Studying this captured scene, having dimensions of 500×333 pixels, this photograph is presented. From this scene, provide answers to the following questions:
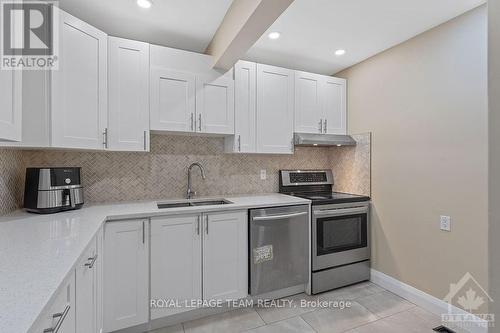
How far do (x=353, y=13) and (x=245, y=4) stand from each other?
0.95 m

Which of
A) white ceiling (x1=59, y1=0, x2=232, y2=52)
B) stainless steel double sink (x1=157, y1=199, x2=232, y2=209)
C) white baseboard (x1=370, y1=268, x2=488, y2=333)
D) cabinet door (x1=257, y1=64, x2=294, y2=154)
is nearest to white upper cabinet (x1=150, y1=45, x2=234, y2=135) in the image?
white ceiling (x1=59, y1=0, x2=232, y2=52)

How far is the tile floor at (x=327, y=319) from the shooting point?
6.39 ft

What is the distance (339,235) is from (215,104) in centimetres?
192

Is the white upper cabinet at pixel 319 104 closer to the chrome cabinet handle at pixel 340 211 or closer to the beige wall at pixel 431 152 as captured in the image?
the beige wall at pixel 431 152

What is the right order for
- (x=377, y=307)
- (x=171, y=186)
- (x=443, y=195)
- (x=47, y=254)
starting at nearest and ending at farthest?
(x=47, y=254)
(x=443, y=195)
(x=377, y=307)
(x=171, y=186)

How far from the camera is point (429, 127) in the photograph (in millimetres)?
2201

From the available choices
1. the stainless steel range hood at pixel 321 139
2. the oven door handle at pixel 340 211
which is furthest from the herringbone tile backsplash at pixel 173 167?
the oven door handle at pixel 340 211

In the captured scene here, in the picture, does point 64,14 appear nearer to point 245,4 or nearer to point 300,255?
point 245,4

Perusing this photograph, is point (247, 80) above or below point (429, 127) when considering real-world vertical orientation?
above

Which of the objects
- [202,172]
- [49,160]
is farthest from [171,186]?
[49,160]

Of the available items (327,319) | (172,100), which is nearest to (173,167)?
(172,100)

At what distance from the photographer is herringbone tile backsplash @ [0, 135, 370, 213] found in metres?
2.08

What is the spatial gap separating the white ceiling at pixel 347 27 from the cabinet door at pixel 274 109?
0.76 ft

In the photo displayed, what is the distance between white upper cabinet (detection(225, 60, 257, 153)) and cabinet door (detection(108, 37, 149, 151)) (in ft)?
2.84
